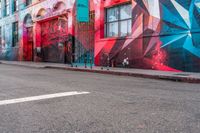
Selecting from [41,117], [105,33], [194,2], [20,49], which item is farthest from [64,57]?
[41,117]

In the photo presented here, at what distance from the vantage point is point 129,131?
4.73 meters

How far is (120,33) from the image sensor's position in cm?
2159

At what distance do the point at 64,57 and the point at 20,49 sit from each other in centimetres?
1108

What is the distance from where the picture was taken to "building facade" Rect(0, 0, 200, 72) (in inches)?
671

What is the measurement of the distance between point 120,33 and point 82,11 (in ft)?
12.1

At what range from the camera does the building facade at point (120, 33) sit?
55.9 feet

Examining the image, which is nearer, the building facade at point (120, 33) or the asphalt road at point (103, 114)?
the asphalt road at point (103, 114)

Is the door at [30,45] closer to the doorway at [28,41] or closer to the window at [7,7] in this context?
the doorway at [28,41]

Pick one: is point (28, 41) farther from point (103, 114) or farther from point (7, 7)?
point (103, 114)

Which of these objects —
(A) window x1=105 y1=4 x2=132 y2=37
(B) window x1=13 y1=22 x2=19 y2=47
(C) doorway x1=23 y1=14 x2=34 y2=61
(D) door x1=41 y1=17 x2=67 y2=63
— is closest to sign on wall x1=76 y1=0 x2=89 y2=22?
(A) window x1=105 y1=4 x2=132 y2=37

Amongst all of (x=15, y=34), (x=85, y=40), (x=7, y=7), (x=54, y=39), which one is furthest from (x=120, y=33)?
(x=7, y=7)

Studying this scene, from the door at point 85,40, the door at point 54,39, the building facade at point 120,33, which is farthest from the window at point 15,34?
the door at point 85,40

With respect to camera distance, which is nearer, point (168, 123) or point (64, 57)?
point (168, 123)

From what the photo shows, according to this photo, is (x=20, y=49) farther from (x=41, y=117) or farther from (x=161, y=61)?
(x=41, y=117)
